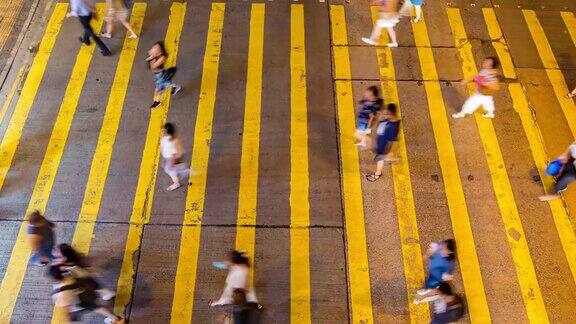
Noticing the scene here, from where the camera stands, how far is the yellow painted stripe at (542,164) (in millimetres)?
8398

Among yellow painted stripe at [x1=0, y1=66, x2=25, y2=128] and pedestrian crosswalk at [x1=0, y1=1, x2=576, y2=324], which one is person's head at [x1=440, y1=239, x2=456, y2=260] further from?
yellow painted stripe at [x1=0, y1=66, x2=25, y2=128]

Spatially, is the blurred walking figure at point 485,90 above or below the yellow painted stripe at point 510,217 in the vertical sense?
above

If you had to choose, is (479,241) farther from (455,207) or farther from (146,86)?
(146,86)

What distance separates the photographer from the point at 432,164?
939 centimetres

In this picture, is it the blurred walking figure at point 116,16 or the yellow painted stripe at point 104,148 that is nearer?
the yellow painted stripe at point 104,148

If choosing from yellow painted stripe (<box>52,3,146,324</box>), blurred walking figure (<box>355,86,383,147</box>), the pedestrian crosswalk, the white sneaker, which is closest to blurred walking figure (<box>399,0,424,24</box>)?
the pedestrian crosswalk

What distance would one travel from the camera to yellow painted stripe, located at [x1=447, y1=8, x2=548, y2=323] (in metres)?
7.76

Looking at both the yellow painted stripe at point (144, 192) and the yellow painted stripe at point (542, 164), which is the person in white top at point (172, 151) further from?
the yellow painted stripe at point (542, 164)

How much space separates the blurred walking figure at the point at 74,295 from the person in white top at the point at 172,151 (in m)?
2.38

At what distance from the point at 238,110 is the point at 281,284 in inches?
154

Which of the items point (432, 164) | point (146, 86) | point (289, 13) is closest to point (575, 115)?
point (432, 164)

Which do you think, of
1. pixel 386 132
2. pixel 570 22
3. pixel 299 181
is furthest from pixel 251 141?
pixel 570 22

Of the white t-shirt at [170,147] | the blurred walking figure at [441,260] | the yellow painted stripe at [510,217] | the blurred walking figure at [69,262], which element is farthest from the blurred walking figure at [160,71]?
the yellow painted stripe at [510,217]

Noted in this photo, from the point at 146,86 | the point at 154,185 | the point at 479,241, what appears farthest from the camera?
the point at 146,86
